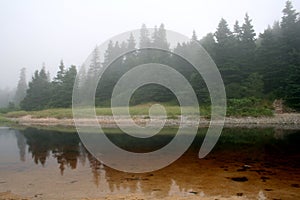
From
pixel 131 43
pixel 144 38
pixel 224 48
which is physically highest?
pixel 144 38

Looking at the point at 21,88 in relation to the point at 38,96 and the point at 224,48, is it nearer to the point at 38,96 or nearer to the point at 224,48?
the point at 38,96

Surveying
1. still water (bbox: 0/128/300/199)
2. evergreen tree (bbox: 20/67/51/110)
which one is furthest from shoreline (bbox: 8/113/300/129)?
evergreen tree (bbox: 20/67/51/110)

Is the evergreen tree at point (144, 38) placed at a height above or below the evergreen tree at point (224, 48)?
above

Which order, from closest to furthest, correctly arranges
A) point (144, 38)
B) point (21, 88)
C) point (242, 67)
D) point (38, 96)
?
point (242, 67) < point (38, 96) < point (144, 38) < point (21, 88)

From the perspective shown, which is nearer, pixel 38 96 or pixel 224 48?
pixel 224 48

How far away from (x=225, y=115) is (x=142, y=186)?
102 feet

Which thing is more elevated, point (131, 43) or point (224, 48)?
point (131, 43)

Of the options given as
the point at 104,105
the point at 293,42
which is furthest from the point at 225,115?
the point at 104,105

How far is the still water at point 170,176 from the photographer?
10.3m

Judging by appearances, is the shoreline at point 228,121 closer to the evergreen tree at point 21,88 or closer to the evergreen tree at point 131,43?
the evergreen tree at point 131,43

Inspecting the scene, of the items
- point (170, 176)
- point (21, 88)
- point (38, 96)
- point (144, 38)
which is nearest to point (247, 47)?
point (144, 38)

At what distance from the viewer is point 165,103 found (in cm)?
5103

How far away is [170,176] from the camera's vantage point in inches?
506

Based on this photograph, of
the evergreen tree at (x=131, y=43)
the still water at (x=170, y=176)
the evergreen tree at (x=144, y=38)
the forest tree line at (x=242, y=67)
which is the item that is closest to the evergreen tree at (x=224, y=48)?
the forest tree line at (x=242, y=67)
